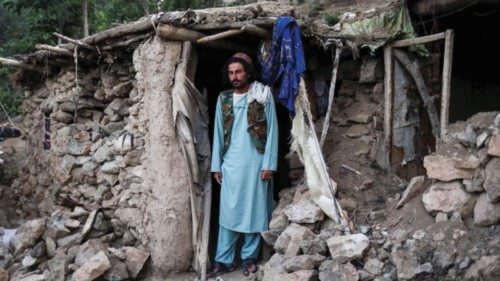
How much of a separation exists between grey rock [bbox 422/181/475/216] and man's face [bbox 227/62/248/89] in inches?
66.6

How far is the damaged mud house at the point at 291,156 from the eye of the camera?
3.09 metres

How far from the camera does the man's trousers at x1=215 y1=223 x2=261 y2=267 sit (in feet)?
12.6

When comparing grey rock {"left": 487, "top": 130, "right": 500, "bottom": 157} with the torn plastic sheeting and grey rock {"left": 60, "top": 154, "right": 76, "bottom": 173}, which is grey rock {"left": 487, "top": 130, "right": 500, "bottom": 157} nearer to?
the torn plastic sheeting

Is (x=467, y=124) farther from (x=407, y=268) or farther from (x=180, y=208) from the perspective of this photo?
(x=180, y=208)

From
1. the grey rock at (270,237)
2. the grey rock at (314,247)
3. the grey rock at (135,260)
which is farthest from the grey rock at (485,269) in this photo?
the grey rock at (135,260)

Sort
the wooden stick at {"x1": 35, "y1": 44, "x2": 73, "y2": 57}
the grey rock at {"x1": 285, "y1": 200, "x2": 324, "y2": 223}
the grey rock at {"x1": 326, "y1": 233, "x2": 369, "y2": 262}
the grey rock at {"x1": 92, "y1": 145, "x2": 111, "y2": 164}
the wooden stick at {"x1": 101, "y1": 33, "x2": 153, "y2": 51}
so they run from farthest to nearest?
the wooden stick at {"x1": 35, "y1": 44, "x2": 73, "y2": 57} < the grey rock at {"x1": 92, "y1": 145, "x2": 111, "y2": 164} < the wooden stick at {"x1": 101, "y1": 33, "x2": 153, "y2": 51} < the grey rock at {"x1": 285, "y1": 200, "x2": 324, "y2": 223} < the grey rock at {"x1": 326, "y1": 233, "x2": 369, "y2": 262}

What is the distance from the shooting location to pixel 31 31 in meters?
9.09

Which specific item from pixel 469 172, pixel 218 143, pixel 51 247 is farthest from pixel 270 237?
pixel 51 247

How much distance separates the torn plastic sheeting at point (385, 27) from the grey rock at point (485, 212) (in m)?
1.76

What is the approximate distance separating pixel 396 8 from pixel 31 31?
7662 mm

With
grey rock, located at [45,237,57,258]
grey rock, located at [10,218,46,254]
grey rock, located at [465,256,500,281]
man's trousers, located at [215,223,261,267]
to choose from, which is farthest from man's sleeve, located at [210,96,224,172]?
grey rock, located at [465,256,500,281]

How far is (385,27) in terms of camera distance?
418 cm

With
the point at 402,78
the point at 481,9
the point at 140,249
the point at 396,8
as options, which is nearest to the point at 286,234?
the point at 140,249

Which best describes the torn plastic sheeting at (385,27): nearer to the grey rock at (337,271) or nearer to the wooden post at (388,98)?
the wooden post at (388,98)
